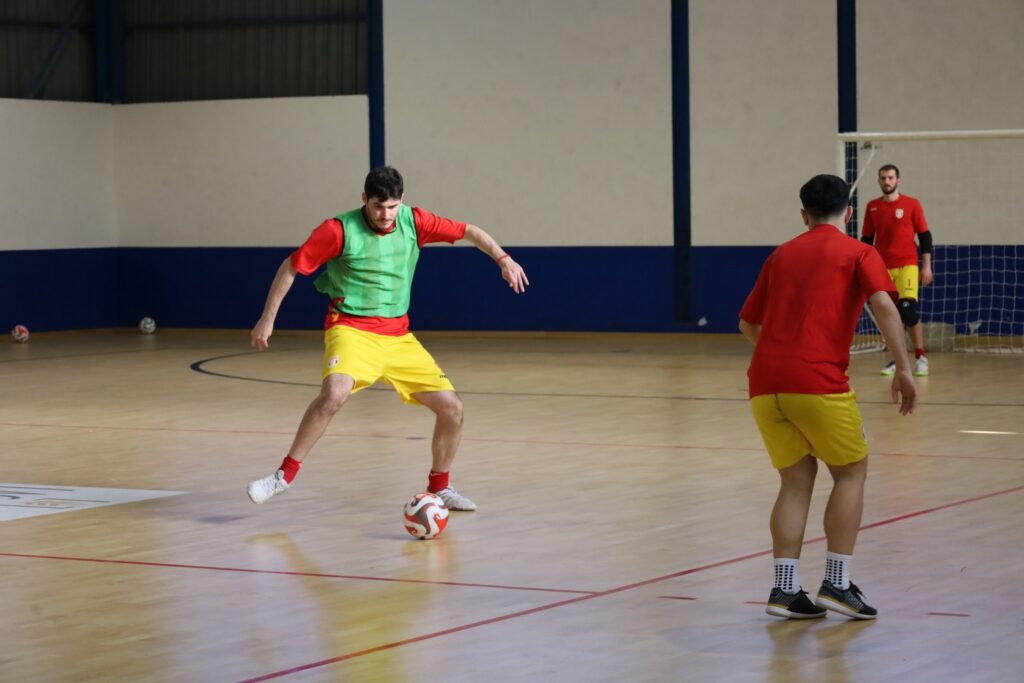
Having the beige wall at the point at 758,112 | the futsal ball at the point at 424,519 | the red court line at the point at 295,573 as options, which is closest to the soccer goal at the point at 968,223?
the beige wall at the point at 758,112

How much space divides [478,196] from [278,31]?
3895 millimetres

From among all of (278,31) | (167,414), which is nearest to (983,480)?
(167,414)

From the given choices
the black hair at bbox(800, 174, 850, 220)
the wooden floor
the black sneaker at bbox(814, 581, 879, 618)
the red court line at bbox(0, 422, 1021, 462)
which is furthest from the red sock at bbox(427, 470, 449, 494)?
the black hair at bbox(800, 174, 850, 220)

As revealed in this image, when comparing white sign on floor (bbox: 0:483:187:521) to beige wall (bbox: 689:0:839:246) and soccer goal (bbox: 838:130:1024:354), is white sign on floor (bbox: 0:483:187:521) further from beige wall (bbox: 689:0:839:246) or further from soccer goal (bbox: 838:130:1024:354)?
beige wall (bbox: 689:0:839:246)

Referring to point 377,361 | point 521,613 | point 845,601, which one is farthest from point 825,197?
point 377,361

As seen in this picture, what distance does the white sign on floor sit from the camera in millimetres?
9578

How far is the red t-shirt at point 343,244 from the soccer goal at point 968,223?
12251 mm

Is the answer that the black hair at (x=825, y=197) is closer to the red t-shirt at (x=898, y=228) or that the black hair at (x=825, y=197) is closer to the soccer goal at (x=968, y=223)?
the red t-shirt at (x=898, y=228)

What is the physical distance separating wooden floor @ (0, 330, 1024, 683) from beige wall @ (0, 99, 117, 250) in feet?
31.9

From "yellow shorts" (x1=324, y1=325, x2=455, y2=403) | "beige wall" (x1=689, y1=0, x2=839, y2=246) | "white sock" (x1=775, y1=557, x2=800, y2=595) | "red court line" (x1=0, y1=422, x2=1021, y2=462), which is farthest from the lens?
"beige wall" (x1=689, y1=0, x2=839, y2=246)

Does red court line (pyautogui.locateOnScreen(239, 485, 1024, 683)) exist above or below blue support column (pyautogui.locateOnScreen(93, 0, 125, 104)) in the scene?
below

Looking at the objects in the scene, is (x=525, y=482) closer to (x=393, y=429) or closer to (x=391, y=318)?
(x=391, y=318)

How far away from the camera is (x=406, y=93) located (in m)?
24.5

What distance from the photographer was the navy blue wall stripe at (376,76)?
80.2 feet
